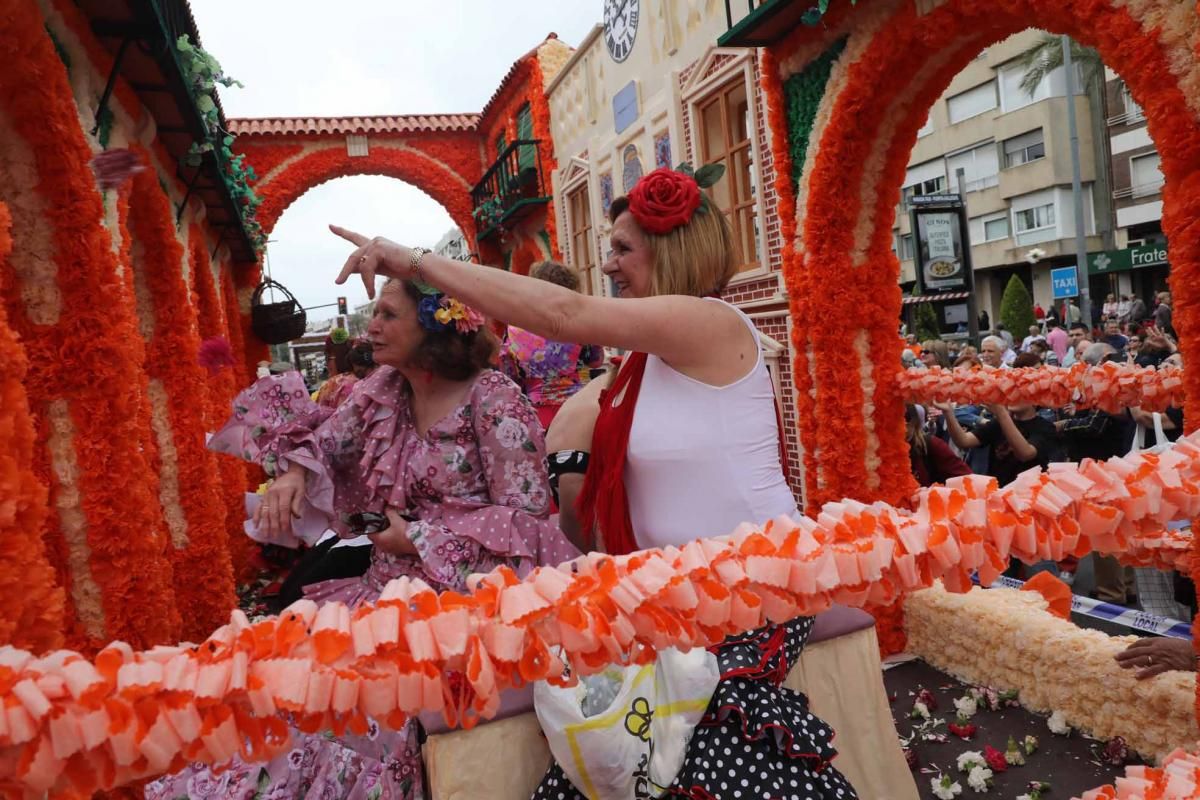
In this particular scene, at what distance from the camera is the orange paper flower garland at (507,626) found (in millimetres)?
1111

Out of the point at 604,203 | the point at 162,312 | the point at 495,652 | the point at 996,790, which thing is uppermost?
the point at 604,203

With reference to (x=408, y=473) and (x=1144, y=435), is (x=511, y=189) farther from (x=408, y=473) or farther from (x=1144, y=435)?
(x=408, y=473)

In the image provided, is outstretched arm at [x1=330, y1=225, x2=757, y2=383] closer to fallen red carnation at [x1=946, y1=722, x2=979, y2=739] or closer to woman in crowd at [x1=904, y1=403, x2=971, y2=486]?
fallen red carnation at [x1=946, y1=722, x2=979, y2=739]

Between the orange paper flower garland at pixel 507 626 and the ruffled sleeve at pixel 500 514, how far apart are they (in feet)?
3.26

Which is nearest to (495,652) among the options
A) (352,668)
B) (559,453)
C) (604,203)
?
(352,668)

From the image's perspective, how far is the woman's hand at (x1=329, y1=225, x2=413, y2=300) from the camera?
1824 millimetres

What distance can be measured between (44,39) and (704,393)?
2829 millimetres

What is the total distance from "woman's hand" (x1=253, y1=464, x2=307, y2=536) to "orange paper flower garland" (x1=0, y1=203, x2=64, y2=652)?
0.52 m

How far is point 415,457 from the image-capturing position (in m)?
2.54

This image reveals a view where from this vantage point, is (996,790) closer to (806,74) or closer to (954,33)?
(954,33)

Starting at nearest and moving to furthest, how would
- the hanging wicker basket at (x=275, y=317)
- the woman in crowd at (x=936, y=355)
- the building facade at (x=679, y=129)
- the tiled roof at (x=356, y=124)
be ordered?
the building facade at (x=679, y=129) → the woman in crowd at (x=936, y=355) → the hanging wicker basket at (x=275, y=317) → the tiled roof at (x=356, y=124)

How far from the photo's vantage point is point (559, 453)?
2.74 metres

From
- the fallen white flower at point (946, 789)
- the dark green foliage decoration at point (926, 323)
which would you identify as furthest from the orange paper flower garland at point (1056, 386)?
the dark green foliage decoration at point (926, 323)

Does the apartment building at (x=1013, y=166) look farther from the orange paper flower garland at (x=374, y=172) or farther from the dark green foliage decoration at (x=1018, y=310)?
the orange paper flower garland at (x=374, y=172)
